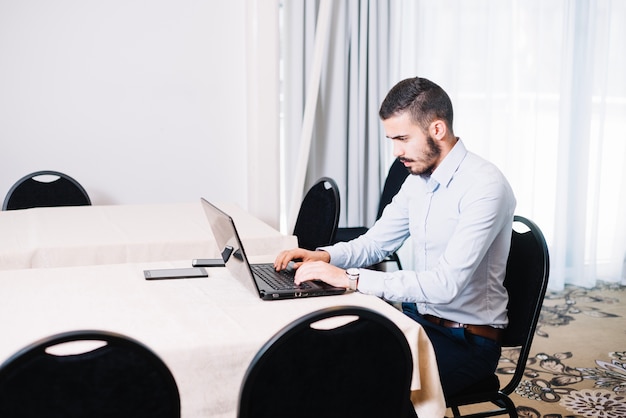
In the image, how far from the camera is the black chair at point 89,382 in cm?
113

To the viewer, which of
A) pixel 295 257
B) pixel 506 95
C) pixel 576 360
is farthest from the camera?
pixel 506 95

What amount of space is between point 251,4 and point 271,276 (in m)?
2.29

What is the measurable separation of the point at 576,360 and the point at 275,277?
6.20ft

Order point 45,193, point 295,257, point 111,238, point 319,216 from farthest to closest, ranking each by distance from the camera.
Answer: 1. point 45,193
2. point 319,216
3. point 111,238
4. point 295,257

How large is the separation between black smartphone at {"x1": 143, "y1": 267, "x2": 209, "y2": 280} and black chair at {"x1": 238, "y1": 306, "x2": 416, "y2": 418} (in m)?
0.79

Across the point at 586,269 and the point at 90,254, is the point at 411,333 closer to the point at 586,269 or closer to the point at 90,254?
the point at 90,254

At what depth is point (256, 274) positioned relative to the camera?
2.03 metres

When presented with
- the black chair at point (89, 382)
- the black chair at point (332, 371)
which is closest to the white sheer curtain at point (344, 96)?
the black chair at point (332, 371)

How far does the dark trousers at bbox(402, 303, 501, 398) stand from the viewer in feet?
6.25

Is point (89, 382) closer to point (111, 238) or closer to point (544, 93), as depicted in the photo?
point (111, 238)

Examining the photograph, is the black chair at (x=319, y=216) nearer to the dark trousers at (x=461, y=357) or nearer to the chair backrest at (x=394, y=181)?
the chair backrest at (x=394, y=181)

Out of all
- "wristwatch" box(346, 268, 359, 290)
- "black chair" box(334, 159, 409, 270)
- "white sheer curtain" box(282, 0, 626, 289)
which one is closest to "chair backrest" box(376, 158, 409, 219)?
"black chair" box(334, 159, 409, 270)

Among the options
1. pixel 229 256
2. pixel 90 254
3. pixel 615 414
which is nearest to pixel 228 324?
pixel 229 256

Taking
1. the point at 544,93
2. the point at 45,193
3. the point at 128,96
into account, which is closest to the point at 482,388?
the point at 45,193
